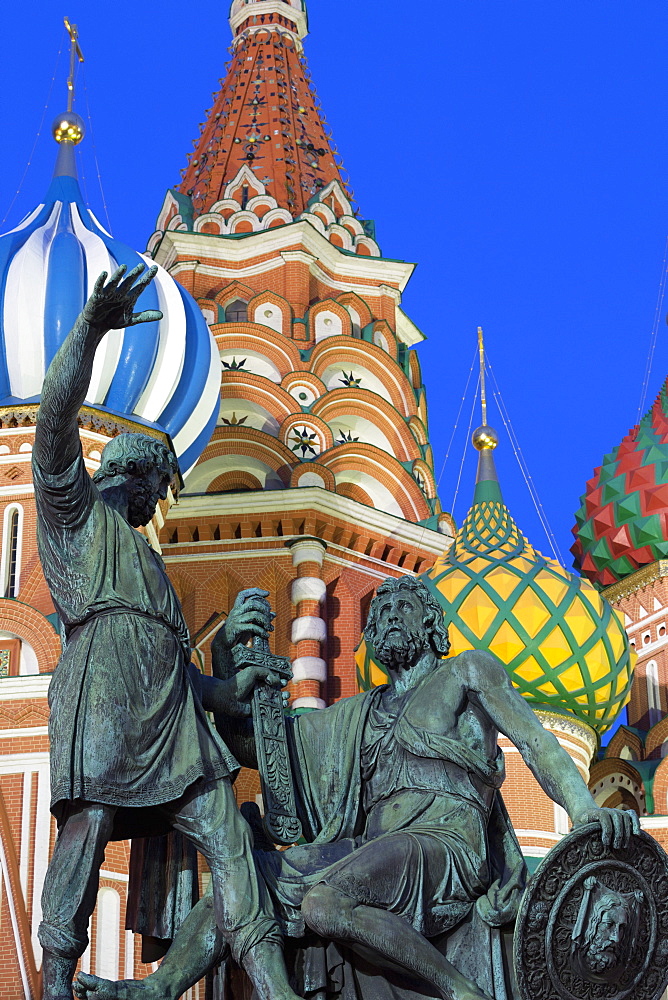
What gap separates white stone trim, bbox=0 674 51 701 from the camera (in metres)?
17.3

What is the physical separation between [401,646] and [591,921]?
118 centimetres

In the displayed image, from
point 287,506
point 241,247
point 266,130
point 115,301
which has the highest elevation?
point 266,130

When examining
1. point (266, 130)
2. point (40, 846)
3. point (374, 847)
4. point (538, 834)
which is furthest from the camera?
point (266, 130)

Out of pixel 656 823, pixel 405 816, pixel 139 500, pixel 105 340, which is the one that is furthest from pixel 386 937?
pixel 656 823

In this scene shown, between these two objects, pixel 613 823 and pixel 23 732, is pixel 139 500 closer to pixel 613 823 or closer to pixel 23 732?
pixel 613 823

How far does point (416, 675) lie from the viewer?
628 centimetres

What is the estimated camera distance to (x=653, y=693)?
2675 centimetres

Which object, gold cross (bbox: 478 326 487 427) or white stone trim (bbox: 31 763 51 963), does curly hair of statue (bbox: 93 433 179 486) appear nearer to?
white stone trim (bbox: 31 763 51 963)

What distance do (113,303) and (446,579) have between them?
1514 centimetres

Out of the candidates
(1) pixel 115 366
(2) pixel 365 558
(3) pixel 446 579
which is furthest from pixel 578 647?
(1) pixel 115 366

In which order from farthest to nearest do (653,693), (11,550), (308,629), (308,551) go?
(653,693) < (308,551) < (308,629) < (11,550)

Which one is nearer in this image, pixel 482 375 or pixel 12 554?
pixel 12 554

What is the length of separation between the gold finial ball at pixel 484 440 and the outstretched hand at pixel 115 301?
18.9 metres

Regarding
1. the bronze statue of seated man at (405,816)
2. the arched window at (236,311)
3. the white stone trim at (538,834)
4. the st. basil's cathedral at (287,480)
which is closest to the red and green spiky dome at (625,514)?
the st. basil's cathedral at (287,480)
